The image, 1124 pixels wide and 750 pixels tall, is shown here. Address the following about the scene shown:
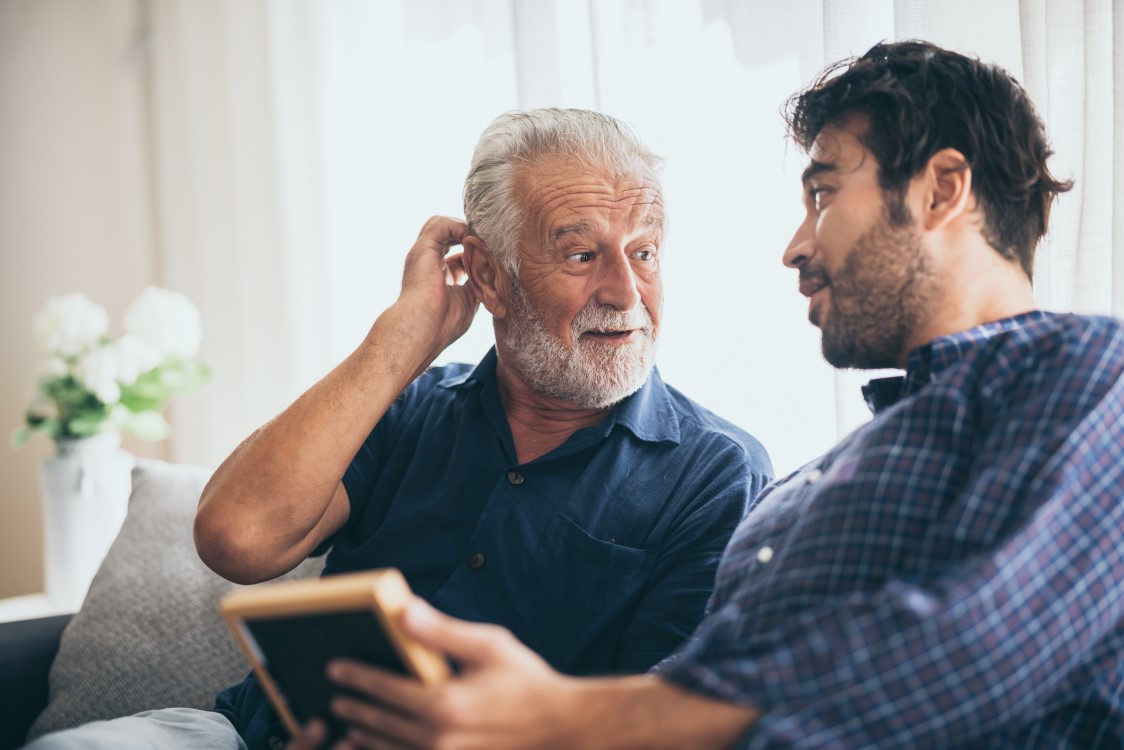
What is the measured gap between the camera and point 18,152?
11.0 feet

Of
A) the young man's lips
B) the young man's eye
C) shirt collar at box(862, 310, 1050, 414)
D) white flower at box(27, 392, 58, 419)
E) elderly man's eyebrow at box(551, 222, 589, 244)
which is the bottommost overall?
white flower at box(27, 392, 58, 419)

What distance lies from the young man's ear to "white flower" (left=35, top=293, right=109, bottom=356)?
6.98 ft

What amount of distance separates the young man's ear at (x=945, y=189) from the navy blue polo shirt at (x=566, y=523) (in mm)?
503

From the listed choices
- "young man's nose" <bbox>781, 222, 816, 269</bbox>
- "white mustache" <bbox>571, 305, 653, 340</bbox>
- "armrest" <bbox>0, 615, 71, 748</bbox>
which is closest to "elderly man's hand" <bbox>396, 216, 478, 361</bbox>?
"white mustache" <bbox>571, 305, 653, 340</bbox>

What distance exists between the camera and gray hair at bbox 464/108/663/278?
1615mm

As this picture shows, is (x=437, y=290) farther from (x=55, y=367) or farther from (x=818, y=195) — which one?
(x=55, y=367)

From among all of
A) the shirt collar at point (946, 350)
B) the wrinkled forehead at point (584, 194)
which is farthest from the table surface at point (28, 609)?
→ the shirt collar at point (946, 350)

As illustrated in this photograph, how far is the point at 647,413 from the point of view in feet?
5.24

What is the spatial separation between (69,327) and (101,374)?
173mm

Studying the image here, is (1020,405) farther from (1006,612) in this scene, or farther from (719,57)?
(719,57)

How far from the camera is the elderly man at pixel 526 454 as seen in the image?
4.67 feet

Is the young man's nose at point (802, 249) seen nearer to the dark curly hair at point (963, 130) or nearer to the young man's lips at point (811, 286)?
the young man's lips at point (811, 286)

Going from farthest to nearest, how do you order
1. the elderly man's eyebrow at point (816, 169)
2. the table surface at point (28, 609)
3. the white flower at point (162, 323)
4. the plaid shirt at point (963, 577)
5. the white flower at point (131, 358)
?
the white flower at point (162, 323), the white flower at point (131, 358), the table surface at point (28, 609), the elderly man's eyebrow at point (816, 169), the plaid shirt at point (963, 577)

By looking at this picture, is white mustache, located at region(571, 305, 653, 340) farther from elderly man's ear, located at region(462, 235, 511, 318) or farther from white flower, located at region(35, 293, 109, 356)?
white flower, located at region(35, 293, 109, 356)
